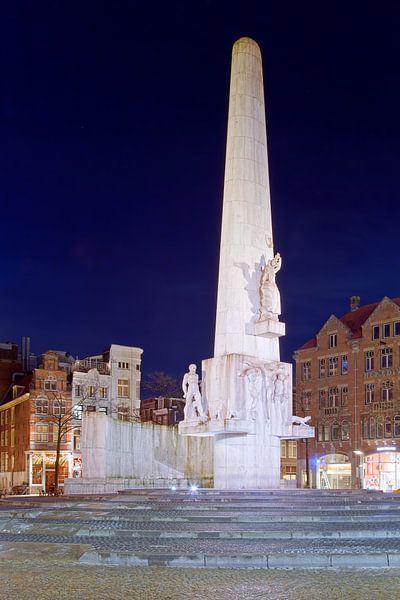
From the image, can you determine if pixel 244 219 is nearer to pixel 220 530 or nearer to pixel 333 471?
pixel 220 530

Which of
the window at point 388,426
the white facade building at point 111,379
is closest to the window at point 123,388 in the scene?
the white facade building at point 111,379

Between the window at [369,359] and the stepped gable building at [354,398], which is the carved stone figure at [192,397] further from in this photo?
the window at [369,359]

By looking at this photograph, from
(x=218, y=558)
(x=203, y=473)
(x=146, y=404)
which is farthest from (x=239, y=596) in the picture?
(x=146, y=404)

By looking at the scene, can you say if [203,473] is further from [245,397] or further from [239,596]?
[239,596]

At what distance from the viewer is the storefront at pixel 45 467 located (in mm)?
56094

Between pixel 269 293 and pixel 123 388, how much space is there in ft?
135

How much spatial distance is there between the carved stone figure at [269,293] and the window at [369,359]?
32177 mm

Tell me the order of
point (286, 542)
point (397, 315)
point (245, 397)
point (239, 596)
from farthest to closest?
point (397, 315) < point (245, 397) < point (286, 542) < point (239, 596)

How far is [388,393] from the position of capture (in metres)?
51.2

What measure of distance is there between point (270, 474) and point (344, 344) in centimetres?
3462

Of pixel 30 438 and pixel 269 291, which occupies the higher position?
pixel 269 291

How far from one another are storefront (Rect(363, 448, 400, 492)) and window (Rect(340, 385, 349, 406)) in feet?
13.9

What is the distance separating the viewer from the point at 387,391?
51344 millimetres

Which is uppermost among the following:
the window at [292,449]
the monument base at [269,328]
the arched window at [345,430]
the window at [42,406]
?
the monument base at [269,328]
